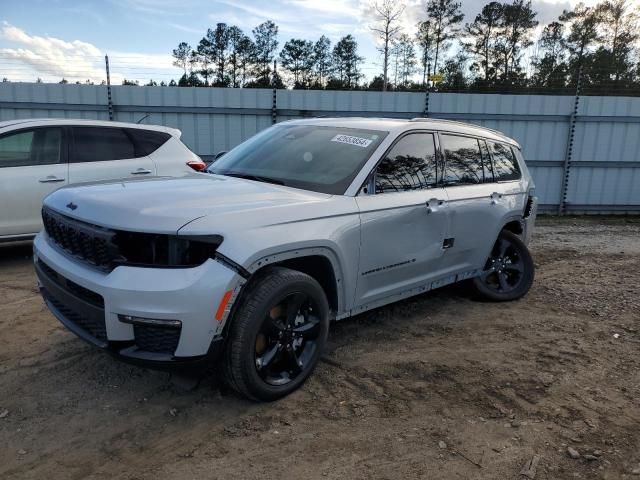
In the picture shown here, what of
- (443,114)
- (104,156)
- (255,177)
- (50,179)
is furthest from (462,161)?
(443,114)

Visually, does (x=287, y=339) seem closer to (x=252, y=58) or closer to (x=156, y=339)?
(x=156, y=339)

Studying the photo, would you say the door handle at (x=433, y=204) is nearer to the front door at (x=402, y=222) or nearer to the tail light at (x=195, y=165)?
the front door at (x=402, y=222)

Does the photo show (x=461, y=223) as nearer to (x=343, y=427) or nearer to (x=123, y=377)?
(x=343, y=427)

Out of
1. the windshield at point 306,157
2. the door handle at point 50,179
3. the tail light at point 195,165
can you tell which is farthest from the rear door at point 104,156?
the windshield at point 306,157

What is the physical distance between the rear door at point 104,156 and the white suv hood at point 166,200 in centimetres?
299

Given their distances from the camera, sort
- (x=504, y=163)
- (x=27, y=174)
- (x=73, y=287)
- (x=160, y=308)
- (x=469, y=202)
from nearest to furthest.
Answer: (x=160, y=308), (x=73, y=287), (x=469, y=202), (x=504, y=163), (x=27, y=174)

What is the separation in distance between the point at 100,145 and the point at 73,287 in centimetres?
398

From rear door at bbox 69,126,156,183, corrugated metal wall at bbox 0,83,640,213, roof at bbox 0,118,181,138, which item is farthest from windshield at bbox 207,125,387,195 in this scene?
corrugated metal wall at bbox 0,83,640,213

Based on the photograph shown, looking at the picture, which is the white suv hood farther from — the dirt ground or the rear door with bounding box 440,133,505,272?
the rear door with bounding box 440,133,505,272

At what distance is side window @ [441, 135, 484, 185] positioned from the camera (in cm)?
444

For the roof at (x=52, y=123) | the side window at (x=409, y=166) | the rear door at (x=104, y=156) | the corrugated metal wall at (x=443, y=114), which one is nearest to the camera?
the side window at (x=409, y=166)

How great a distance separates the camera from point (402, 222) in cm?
378

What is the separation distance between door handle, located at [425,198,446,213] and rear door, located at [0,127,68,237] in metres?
4.41

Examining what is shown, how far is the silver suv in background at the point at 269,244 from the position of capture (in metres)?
2.65
